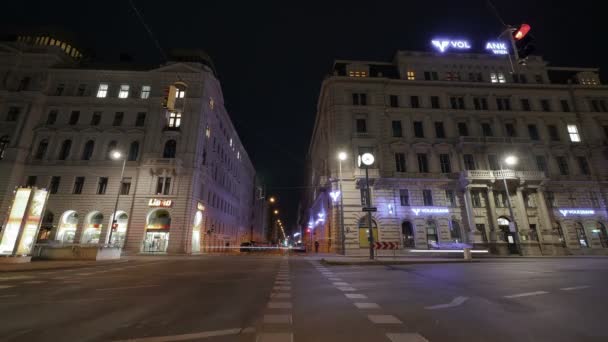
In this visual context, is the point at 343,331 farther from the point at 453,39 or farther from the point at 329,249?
the point at 453,39

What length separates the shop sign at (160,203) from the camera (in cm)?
3042

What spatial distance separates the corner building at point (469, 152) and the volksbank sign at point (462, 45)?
5.10 ft

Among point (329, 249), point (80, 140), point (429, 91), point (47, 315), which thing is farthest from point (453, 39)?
point (80, 140)

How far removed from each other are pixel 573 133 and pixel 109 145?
63014 mm

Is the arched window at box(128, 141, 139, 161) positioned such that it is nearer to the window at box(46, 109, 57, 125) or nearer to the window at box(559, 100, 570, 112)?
the window at box(46, 109, 57, 125)

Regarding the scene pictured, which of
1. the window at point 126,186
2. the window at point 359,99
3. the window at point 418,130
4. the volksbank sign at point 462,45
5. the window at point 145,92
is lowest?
the window at point 126,186

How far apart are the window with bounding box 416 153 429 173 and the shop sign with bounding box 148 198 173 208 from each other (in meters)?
31.1

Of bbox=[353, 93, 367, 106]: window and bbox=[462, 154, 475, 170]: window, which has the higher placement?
bbox=[353, 93, 367, 106]: window

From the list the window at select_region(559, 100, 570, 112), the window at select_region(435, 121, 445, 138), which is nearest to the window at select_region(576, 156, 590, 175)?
the window at select_region(559, 100, 570, 112)

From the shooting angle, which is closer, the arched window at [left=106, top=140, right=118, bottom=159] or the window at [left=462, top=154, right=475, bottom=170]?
the window at [left=462, top=154, right=475, bottom=170]

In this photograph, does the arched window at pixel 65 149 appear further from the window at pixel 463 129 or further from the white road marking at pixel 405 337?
the window at pixel 463 129

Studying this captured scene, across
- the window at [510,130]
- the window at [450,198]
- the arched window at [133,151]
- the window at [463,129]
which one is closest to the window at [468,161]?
the window at [463,129]

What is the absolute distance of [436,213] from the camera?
30.1m

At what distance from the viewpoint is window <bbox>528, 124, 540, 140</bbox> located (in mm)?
34812
